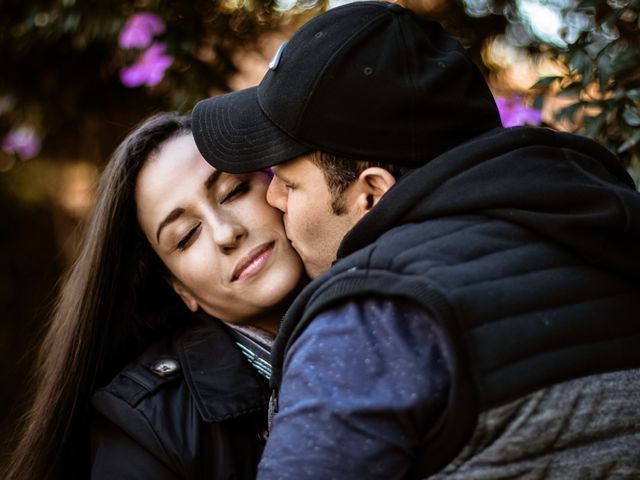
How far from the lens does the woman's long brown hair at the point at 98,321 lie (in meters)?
2.18

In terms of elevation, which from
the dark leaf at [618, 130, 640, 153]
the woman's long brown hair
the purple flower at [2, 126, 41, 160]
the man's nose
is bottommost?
the purple flower at [2, 126, 41, 160]

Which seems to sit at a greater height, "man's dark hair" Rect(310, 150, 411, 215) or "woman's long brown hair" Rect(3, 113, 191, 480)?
"man's dark hair" Rect(310, 150, 411, 215)

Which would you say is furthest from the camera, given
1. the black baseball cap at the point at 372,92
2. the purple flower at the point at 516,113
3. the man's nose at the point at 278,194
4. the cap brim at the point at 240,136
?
the purple flower at the point at 516,113

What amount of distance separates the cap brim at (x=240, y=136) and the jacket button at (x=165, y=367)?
57cm

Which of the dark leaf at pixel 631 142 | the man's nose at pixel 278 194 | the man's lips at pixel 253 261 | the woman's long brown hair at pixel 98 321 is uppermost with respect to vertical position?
the man's nose at pixel 278 194

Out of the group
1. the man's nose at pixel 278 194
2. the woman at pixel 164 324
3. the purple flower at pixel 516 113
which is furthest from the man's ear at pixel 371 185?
the purple flower at pixel 516 113

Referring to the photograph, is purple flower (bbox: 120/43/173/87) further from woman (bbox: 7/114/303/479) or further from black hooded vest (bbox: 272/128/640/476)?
black hooded vest (bbox: 272/128/640/476)

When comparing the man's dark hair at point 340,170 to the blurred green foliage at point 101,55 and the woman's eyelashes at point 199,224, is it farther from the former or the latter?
the blurred green foliage at point 101,55

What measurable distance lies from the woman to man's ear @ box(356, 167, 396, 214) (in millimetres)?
493

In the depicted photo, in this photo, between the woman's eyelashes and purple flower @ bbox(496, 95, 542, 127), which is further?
purple flower @ bbox(496, 95, 542, 127)

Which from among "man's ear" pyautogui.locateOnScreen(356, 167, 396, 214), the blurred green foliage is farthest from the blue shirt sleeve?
the blurred green foliage

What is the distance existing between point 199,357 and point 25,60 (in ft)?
8.62

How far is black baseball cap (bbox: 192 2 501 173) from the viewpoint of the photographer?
4.85ft

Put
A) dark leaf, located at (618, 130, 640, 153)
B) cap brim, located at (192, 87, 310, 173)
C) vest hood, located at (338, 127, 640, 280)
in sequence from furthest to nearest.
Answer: dark leaf, located at (618, 130, 640, 153)
cap brim, located at (192, 87, 310, 173)
vest hood, located at (338, 127, 640, 280)
